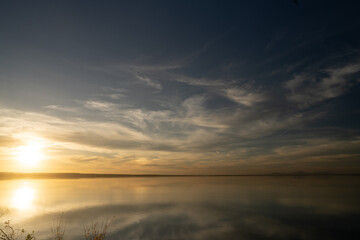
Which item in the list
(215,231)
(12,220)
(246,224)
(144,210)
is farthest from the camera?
(144,210)

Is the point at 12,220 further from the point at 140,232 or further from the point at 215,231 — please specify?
the point at 215,231

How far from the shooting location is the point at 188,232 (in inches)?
741

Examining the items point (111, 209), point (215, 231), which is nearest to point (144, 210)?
point (111, 209)

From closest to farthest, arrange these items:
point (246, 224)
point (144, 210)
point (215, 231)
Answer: point (215, 231)
point (246, 224)
point (144, 210)

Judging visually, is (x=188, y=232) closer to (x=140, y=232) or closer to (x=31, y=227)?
(x=140, y=232)

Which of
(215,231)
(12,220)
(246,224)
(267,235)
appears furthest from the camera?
(12,220)

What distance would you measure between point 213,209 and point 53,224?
1889cm

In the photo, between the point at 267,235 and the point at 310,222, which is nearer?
the point at 267,235

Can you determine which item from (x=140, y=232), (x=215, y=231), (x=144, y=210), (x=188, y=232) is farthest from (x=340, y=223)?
(x=144, y=210)

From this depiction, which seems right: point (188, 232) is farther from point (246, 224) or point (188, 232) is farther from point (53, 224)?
point (53, 224)

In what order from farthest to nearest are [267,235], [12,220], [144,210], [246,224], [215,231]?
[144,210] < [12,220] < [246,224] < [215,231] < [267,235]

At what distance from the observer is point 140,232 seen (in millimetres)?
18828

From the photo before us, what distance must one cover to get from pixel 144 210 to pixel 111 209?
461cm

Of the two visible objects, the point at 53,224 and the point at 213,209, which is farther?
the point at 213,209
